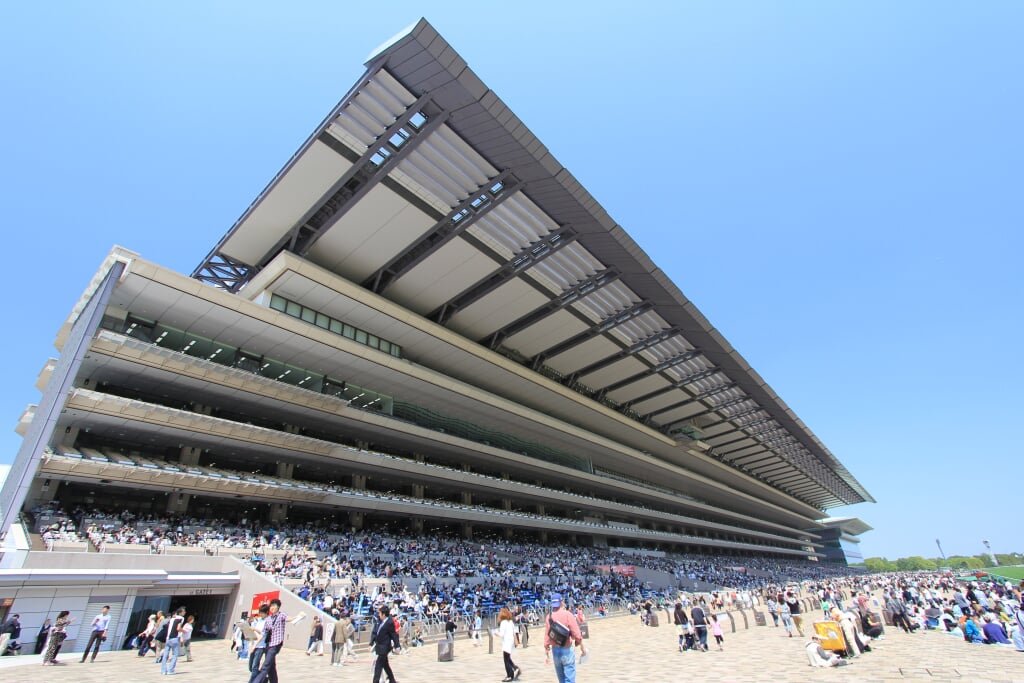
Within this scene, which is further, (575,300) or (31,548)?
(575,300)

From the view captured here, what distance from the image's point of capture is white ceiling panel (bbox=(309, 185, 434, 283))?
24219 mm

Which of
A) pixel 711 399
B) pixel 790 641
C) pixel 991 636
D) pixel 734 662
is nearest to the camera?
pixel 734 662

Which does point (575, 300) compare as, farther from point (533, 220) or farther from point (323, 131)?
point (323, 131)

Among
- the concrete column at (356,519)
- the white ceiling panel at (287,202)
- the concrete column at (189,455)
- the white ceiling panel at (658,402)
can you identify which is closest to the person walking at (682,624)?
the white ceiling panel at (287,202)

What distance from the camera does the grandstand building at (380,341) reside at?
70.0ft

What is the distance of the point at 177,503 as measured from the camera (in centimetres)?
2636

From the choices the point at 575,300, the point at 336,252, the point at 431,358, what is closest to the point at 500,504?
the point at 431,358

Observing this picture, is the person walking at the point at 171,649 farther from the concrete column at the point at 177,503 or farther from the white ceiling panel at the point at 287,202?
the concrete column at the point at 177,503

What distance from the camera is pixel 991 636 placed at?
12688 mm

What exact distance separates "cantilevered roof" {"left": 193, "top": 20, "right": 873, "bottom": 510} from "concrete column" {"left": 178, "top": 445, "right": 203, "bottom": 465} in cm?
952

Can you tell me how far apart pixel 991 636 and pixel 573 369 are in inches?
1176

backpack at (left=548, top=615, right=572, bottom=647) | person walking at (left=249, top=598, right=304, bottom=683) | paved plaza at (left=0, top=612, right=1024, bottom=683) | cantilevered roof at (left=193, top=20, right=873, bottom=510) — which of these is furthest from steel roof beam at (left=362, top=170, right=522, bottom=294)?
backpack at (left=548, top=615, right=572, bottom=647)

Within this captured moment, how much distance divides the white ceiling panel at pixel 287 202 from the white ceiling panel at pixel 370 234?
162cm

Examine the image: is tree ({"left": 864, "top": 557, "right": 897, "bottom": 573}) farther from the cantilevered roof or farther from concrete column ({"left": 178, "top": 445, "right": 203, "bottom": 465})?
concrete column ({"left": 178, "top": 445, "right": 203, "bottom": 465})
